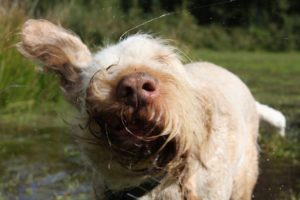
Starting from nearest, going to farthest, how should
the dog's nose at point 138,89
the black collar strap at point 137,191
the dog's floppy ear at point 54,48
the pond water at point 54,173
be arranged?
the dog's nose at point 138,89 < the black collar strap at point 137,191 < the dog's floppy ear at point 54,48 < the pond water at point 54,173

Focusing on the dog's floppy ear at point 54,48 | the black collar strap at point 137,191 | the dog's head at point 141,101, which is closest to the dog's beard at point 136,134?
the dog's head at point 141,101

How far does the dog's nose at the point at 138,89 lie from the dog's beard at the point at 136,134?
0.04 meters

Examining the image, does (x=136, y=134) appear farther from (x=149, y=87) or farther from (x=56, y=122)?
(x=56, y=122)

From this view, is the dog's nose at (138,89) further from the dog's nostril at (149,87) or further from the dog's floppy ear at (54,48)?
the dog's floppy ear at (54,48)

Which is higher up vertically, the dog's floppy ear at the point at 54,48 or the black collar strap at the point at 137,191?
the dog's floppy ear at the point at 54,48

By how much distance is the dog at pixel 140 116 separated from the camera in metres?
4.03

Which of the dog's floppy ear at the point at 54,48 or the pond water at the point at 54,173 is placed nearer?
the dog's floppy ear at the point at 54,48

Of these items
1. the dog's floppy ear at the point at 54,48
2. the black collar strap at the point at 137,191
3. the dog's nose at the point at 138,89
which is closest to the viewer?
the dog's nose at the point at 138,89

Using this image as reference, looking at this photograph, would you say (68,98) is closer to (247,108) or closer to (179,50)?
(179,50)

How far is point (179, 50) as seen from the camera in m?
4.71

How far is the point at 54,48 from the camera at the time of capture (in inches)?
203

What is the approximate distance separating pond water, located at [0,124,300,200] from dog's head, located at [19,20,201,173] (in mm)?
2574

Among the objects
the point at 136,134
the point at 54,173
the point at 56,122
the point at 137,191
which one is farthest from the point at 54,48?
the point at 56,122

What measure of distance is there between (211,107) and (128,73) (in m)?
0.72
